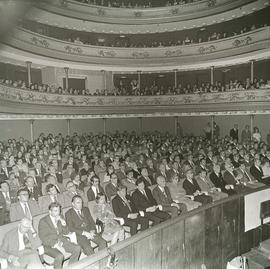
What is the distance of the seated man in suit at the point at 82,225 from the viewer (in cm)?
439

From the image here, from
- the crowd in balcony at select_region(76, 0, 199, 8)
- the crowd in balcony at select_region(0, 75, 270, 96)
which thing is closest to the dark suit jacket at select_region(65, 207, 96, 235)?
the crowd in balcony at select_region(0, 75, 270, 96)

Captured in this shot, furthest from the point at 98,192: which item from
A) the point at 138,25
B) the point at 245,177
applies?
the point at 138,25

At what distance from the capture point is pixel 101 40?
17094 mm

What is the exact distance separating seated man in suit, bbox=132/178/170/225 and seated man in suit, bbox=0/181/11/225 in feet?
6.75

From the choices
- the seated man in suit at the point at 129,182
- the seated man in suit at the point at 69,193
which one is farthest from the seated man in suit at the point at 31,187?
the seated man in suit at the point at 129,182

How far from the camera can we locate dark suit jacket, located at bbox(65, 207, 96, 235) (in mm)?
4637

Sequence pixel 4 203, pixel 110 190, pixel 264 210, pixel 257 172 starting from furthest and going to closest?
pixel 257 172 < pixel 110 190 < pixel 264 210 < pixel 4 203

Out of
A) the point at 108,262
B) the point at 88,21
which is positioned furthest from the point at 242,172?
the point at 88,21

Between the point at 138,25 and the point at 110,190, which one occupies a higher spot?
the point at 138,25

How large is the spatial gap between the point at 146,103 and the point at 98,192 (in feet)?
27.4

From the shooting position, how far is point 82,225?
15.5 feet

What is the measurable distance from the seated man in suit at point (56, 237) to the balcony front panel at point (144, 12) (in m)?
12.7

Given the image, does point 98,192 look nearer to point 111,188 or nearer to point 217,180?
point 111,188

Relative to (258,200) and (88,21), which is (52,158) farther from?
(88,21)
